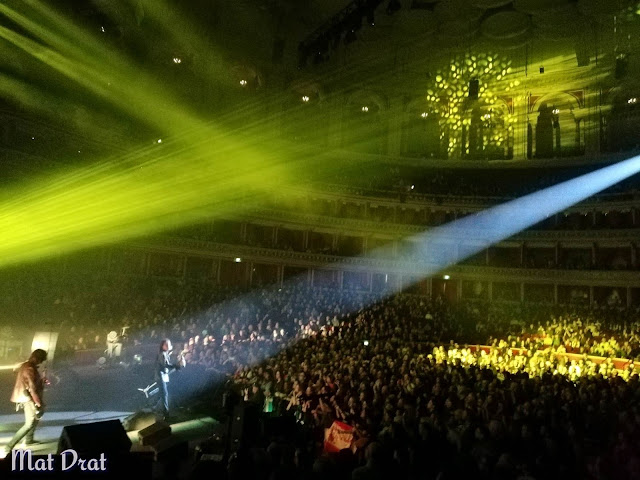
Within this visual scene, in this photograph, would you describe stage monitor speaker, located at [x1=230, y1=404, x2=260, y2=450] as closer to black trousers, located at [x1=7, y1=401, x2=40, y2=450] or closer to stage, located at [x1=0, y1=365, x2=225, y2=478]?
stage, located at [x1=0, y1=365, x2=225, y2=478]

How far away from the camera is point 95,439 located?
4715 millimetres

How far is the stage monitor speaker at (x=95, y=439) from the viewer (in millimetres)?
4598

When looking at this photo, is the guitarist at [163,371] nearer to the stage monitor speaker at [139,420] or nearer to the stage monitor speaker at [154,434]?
the stage monitor speaker at [139,420]

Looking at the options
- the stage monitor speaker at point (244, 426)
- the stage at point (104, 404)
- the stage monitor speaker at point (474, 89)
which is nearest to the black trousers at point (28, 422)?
the stage at point (104, 404)

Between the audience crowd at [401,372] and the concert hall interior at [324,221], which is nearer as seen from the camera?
the audience crowd at [401,372]

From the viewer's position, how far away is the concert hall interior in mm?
9141

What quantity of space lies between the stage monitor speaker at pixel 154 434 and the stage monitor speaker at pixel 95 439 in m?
1.53

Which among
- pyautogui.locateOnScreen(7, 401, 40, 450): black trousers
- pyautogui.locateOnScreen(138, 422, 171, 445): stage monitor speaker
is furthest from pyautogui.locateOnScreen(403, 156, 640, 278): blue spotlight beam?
pyautogui.locateOnScreen(7, 401, 40, 450): black trousers

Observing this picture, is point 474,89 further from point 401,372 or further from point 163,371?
point 163,371

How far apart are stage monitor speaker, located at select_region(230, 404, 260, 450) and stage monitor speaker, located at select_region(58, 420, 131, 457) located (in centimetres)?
198

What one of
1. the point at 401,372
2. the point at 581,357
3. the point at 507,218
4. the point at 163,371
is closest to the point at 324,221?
the point at 507,218

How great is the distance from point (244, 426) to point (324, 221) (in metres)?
23.2

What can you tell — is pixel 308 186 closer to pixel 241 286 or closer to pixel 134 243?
pixel 241 286

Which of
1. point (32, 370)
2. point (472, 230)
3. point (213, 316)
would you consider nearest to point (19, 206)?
point (213, 316)
